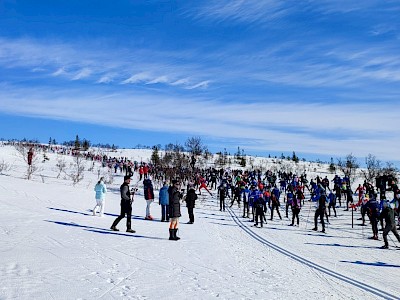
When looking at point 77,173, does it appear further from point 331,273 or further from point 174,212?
point 331,273

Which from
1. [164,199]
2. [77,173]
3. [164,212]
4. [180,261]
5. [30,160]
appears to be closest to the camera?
[180,261]

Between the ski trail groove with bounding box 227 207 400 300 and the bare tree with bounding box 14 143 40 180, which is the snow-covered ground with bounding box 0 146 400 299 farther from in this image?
the bare tree with bounding box 14 143 40 180

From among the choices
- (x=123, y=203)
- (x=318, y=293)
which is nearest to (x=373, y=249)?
(x=318, y=293)

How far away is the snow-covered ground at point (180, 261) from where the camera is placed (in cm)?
661

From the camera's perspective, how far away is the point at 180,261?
9.09m

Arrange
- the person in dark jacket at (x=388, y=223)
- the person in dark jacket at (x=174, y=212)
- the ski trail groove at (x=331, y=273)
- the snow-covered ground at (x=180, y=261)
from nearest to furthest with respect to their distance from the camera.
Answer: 1. the snow-covered ground at (x=180, y=261)
2. the ski trail groove at (x=331, y=273)
3. the person in dark jacket at (x=174, y=212)
4. the person in dark jacket at (x=388, y=223)

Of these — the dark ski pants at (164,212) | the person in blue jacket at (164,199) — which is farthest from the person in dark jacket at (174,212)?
the dark ski pants at (164,212)

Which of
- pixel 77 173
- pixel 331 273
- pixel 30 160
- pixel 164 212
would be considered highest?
pixel 30 160

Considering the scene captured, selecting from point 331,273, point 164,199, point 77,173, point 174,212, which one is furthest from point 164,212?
point 77,173

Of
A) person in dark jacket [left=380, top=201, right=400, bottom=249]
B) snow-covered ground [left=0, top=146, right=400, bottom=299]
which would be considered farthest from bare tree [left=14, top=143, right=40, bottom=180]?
person in dark jacket [left=380, top=201, right=400, bottom=249]

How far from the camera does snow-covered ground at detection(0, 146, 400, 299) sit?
21.7 ft

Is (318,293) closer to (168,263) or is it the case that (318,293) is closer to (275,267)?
(275,267)

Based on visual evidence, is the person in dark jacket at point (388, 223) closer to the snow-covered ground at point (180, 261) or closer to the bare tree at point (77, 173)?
the snow-covered ground at point (180, 261)

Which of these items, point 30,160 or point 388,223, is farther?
point 30,160
